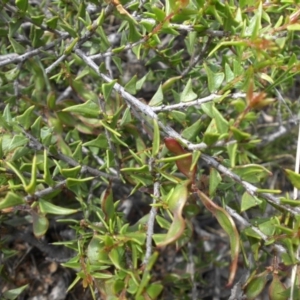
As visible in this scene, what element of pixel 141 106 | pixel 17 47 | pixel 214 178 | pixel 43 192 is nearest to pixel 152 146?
pixel 141 106

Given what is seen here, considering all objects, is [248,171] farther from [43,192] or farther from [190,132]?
[43,192]

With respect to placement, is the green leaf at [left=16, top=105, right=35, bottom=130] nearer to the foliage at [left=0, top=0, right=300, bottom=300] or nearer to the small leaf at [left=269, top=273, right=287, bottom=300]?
the foliage at [left=0, top=0, right=300, bottom=300]

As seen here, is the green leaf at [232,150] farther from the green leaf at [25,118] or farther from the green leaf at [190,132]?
the green leaf at [25,118]

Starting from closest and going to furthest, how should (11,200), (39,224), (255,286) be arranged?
(11,200) → (39,224) → (255,286)

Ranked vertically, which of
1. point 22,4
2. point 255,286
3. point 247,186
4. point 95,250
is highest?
point 22,4

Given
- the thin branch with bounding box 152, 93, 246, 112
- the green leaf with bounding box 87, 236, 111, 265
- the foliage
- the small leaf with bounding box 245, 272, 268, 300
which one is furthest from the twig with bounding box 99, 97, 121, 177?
the small leaf with bounding box 245, 272, 268, 300

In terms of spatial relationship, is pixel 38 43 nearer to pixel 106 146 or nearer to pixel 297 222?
pixel 106 146

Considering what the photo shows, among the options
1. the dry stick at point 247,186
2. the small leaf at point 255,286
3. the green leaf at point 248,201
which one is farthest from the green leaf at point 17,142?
the small leaf at point 255,286

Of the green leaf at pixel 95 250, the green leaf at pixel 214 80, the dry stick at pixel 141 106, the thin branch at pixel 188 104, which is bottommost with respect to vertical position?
the green leaf at pixel 95 250

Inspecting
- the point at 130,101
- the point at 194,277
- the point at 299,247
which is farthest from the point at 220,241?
the point at 130,101
